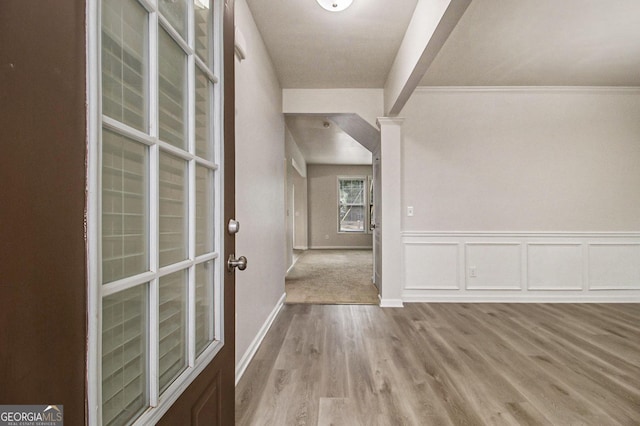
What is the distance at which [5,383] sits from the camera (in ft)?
1.27

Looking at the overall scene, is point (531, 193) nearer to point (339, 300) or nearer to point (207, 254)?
point (339, 300)

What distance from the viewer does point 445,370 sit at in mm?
2080

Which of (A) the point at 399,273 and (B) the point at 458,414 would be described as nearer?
(B) the point at 458,414

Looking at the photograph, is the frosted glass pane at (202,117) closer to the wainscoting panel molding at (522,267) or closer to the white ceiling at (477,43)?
the white ceiling at (477,43)

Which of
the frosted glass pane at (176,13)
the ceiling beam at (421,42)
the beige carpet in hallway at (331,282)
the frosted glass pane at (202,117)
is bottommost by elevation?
the beige carpet in hallway at (331,282)

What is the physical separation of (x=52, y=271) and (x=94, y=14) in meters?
0.43

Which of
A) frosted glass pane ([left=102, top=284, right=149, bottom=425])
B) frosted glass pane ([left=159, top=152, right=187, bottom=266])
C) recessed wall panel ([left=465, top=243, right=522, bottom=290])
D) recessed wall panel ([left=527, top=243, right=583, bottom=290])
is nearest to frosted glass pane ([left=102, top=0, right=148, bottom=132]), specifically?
frosted glass pane ([left=159, top=152, right=187, bottom=266])

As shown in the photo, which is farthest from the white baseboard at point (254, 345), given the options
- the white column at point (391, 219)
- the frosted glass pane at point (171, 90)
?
the frosted glass pane at point (171, 90)

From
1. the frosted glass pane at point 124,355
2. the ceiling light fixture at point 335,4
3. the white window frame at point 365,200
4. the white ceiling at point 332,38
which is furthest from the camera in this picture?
the white window frame at point 365,200

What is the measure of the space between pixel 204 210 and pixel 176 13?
0.55 m

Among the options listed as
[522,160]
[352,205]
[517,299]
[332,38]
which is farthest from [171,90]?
[352,205]

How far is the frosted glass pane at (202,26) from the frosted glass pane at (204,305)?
2.15ft

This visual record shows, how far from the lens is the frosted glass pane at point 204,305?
3.18 ft

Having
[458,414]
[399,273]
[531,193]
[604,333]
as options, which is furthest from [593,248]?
[458,414]
